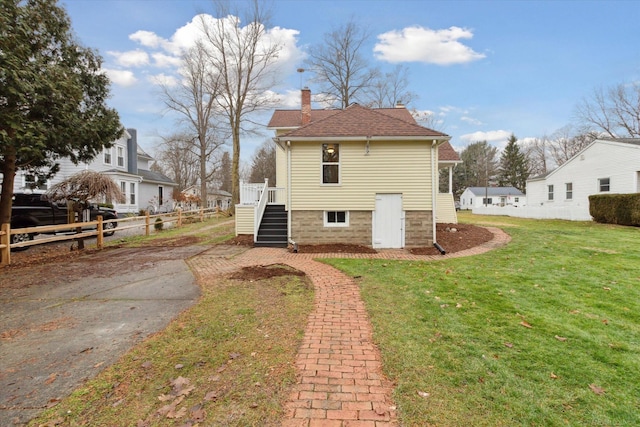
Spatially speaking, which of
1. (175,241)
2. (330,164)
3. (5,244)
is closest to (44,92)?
(5,244)

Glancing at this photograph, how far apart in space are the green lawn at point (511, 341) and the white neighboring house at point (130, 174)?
23.1 m

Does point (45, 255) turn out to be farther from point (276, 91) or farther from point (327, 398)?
point (276, 91)

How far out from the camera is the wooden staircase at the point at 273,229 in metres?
11.3

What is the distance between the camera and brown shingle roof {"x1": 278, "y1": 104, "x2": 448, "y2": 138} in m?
10.6

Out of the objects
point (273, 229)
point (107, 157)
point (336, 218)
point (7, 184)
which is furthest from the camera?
point (107, 157)

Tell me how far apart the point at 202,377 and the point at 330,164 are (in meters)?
8.97

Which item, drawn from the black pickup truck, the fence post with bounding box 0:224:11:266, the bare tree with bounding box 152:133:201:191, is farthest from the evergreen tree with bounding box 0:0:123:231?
the bare tree with bounding box 152:133:201:191

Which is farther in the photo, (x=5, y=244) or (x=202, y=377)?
(x=5, y=244)

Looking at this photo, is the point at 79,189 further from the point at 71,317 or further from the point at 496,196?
the point at 496,196

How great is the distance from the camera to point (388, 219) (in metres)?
11.0

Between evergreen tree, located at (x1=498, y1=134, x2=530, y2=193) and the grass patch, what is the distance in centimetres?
6337

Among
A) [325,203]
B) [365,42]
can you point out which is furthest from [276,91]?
[325,203]

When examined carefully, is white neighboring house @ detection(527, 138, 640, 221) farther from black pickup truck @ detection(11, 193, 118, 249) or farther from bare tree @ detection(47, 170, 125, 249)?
black pickup truck @ detection(11, 193, 118, 249)

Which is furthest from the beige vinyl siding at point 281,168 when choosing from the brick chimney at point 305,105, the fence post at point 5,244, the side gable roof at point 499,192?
the side gable roof at point 499,192
